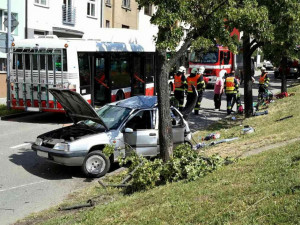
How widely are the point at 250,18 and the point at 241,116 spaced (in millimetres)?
8032

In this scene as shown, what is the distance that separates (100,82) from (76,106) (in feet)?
27.5

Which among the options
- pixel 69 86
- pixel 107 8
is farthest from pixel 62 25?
pixel 69 86

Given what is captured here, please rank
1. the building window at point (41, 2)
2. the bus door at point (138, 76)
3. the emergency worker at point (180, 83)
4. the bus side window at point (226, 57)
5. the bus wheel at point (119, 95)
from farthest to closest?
the bus side window at point (226, 57), the building window at point (41, 2), the bus door at point (138, 76), the bus wheel at point (119, 95), the emergency worker at point (180, 83)

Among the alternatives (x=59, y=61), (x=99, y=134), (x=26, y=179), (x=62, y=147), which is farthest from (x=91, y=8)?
(x=26, y=179)

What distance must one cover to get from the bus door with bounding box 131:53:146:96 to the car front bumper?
11.6m

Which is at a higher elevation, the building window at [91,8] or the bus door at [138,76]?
the building window at [91,8]

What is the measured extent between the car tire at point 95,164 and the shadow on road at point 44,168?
183 millimetres

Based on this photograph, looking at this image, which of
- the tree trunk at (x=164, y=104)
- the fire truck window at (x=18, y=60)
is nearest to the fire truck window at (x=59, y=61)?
the fire truck window at (x=18, y=60)

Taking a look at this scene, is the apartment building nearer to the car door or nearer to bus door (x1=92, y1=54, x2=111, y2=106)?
bus door (x1=92, y1=54, x2=111, y2=106)

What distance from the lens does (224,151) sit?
405 inches

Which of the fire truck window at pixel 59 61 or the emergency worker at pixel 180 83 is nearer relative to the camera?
the fire truck window at pixel 59 61

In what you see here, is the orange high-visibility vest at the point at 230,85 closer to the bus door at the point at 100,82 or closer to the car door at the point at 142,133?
the bus door at the point at 100,82

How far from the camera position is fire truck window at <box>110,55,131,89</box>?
18.8m

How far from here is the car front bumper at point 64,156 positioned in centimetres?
887
